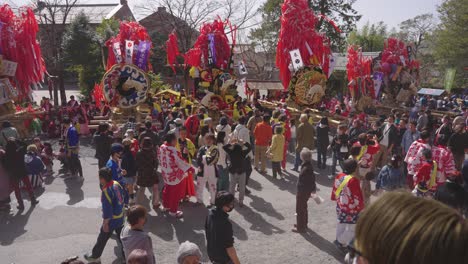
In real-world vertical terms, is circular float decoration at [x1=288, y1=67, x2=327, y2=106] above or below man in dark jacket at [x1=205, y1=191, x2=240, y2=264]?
above

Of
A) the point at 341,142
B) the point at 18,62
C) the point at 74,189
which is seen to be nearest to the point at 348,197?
the point at 341,142

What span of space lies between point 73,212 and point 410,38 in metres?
45.9

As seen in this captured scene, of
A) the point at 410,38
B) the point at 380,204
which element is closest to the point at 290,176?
the point at 380,204

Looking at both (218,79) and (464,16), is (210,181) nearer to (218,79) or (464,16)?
(218,79)

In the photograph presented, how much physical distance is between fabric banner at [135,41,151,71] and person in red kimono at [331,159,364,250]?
10170mm

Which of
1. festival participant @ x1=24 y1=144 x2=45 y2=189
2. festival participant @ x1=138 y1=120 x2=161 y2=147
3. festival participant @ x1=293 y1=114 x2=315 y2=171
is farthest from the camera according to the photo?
festival participant @ x1=293 y1=114 x2=315 y2=171

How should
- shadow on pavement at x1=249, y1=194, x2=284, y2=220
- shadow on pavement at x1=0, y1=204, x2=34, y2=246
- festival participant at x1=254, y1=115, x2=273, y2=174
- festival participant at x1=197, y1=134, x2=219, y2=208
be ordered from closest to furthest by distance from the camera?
shadow on pavement at x1=0, y1=204, x2=34, y2=246
festival participant at x1=197, y1=134, x2=219, y2=208
shadow on pavement at x1=249, y1=194, x2=284, y2=220
festival participant at x1=254, y1=115, x2=273, y2=174

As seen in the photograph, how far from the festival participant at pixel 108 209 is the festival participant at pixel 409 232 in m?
4.49

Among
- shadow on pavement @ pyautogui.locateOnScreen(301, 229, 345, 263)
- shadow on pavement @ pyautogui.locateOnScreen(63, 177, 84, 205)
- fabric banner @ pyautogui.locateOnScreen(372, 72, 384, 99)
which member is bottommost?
shadow on pavement @ pyautogui.locateOnScreen(301, 229, 345, 263)

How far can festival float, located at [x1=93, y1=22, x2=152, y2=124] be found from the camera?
1326cm

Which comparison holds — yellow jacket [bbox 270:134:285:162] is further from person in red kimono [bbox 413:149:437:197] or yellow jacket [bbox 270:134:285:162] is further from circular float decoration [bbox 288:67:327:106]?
circular float decoration [bbox 288:67:327:106]

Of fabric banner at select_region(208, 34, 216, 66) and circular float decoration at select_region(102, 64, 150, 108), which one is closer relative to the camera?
circular float decoration at select_region(102, 64, 150, 108)

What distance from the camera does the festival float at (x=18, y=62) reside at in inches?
506

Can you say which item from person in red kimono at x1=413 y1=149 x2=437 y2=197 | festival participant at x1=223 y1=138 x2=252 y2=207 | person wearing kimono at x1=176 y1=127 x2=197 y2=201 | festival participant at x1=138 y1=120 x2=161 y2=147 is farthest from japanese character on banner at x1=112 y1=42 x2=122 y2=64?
person in red kimono at x1=413 y1=149 x2=437 y2=197
